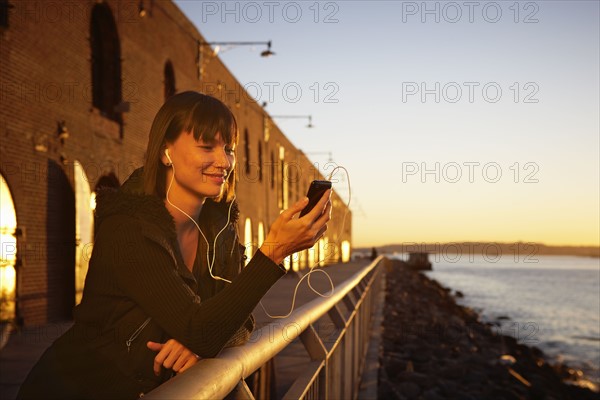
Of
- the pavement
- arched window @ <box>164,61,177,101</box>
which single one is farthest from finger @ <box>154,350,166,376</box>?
arched window @ <box>164,61,177,101</box>

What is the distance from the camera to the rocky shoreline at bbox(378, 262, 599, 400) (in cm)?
1023

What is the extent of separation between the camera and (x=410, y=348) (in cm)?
1399

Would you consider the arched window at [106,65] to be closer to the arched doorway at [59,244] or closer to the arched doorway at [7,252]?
the arched doorway at [59,244]

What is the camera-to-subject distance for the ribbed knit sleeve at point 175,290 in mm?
2012

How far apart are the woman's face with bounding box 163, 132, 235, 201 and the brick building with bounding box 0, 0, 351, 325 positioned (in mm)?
7422

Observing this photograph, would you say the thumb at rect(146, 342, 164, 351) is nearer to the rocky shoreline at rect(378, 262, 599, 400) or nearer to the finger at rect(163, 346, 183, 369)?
the finger at rect(163, 346, 183, 369)

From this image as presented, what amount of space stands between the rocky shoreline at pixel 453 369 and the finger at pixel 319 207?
738 centimetres

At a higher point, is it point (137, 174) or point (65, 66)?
point (65, 66)

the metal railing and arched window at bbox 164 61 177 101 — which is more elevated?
arched window at bbox 164 61 177 101

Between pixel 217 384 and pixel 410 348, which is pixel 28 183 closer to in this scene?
pixel 410 348

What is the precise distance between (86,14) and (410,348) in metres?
9.52

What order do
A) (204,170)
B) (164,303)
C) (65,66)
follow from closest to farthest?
(164,303), (204,170), (65,66)

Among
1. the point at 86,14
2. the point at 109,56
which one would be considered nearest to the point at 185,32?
the point at 109,56

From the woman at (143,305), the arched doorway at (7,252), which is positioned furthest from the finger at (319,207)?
the arched doorway at (7,252)
